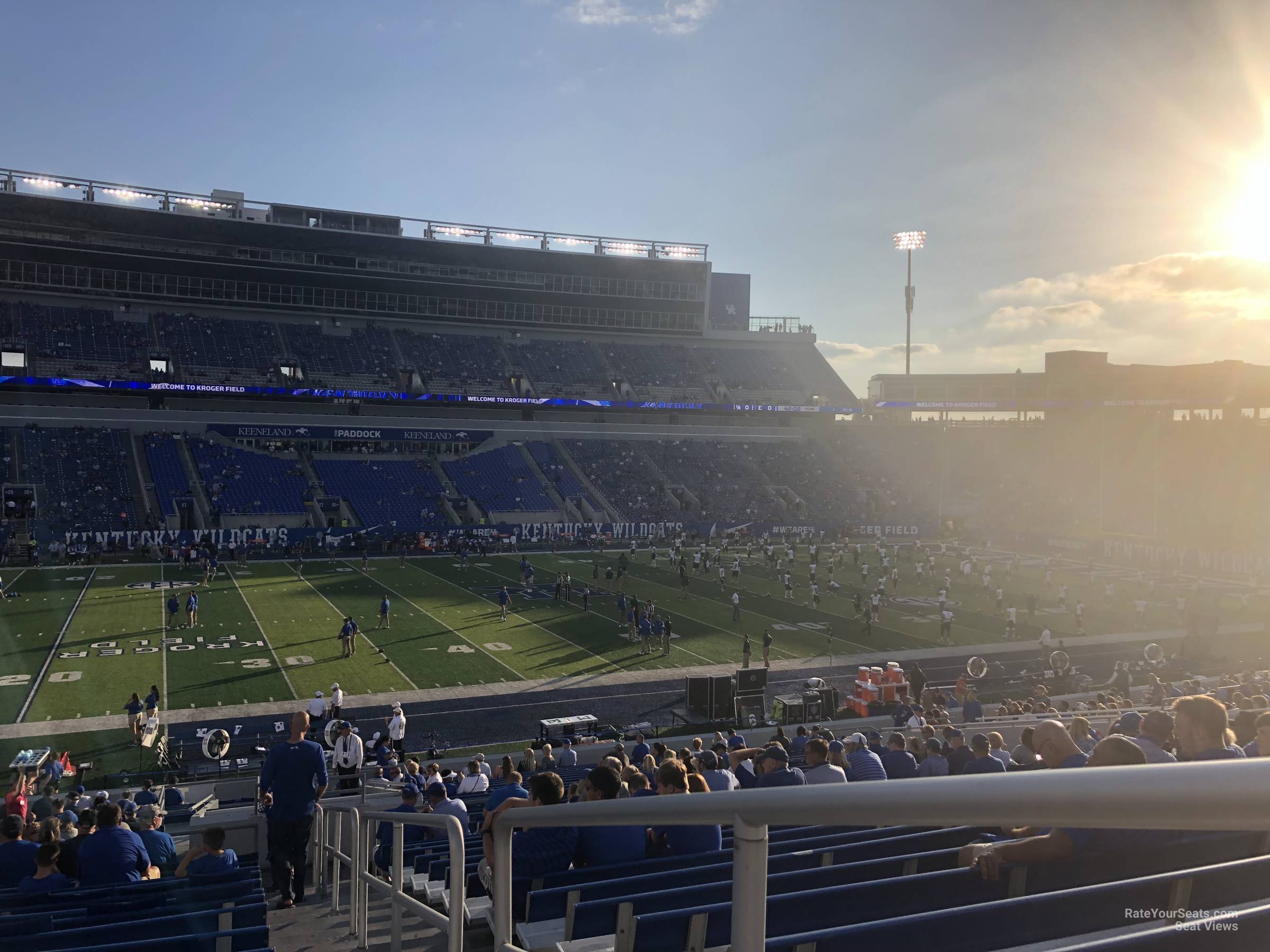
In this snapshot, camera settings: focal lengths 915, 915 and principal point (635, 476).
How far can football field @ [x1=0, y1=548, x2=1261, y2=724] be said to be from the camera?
72.4 ft

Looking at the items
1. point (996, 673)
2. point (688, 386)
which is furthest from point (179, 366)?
point (996, 673)

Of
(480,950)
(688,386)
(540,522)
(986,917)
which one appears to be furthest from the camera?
(688,386)

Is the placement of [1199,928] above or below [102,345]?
below

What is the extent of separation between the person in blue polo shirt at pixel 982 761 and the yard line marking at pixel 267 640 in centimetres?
1642

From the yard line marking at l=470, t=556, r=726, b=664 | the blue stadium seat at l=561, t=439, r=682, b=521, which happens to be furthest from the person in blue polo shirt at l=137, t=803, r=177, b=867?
the blue stadium seat at l=561, t=439, r=682, b=521

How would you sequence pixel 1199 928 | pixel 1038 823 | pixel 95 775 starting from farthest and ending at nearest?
1. pixel 95 775
2. pixel 1199 928
3. pixel 1038 823

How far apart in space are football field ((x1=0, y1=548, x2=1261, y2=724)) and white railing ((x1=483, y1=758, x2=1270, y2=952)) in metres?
20.7

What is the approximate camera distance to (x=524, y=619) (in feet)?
97.1

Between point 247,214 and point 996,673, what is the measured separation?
5654cm

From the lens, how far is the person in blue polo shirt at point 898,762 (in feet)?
29.5

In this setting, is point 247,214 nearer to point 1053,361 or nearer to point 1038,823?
point 1053,361

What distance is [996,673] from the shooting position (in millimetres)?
23609

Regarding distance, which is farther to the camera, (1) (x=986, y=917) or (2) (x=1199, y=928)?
(1) (x=986, y=917)

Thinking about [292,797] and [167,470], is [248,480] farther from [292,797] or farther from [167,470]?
[292,797]
